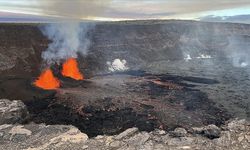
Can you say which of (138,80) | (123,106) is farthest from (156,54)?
(123,106)

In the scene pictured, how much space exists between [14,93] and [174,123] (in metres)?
16.9

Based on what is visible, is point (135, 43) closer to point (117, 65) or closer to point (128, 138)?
point (117, 65)

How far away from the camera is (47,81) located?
44406 millimetres

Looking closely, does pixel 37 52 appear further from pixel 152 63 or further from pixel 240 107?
pixel 240 107

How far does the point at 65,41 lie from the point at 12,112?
95.5 ft

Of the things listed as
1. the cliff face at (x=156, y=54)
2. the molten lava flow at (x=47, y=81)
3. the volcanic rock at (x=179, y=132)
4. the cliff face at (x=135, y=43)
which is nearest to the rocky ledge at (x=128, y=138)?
the volcanic rock at (x=179, y=132)

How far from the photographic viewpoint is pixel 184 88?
4259cm

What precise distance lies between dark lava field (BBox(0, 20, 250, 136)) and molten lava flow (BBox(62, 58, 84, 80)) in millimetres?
1017

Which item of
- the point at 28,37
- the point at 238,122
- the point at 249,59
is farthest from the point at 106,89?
the point at 249,59

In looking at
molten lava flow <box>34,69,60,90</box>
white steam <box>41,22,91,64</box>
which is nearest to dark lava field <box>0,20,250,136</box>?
molten lava flow <box>34,69,60,90</box>

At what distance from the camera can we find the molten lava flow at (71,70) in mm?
50081

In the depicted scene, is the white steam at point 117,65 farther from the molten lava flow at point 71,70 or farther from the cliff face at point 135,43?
the molten lava flow at point 71,70

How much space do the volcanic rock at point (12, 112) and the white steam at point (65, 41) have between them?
20.5 meters

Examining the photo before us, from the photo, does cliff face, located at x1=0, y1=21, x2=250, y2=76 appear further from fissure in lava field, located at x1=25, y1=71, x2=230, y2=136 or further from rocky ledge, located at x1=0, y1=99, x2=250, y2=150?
rocky ledge, located at x1=0, y1=99, x2=250, y2=150
